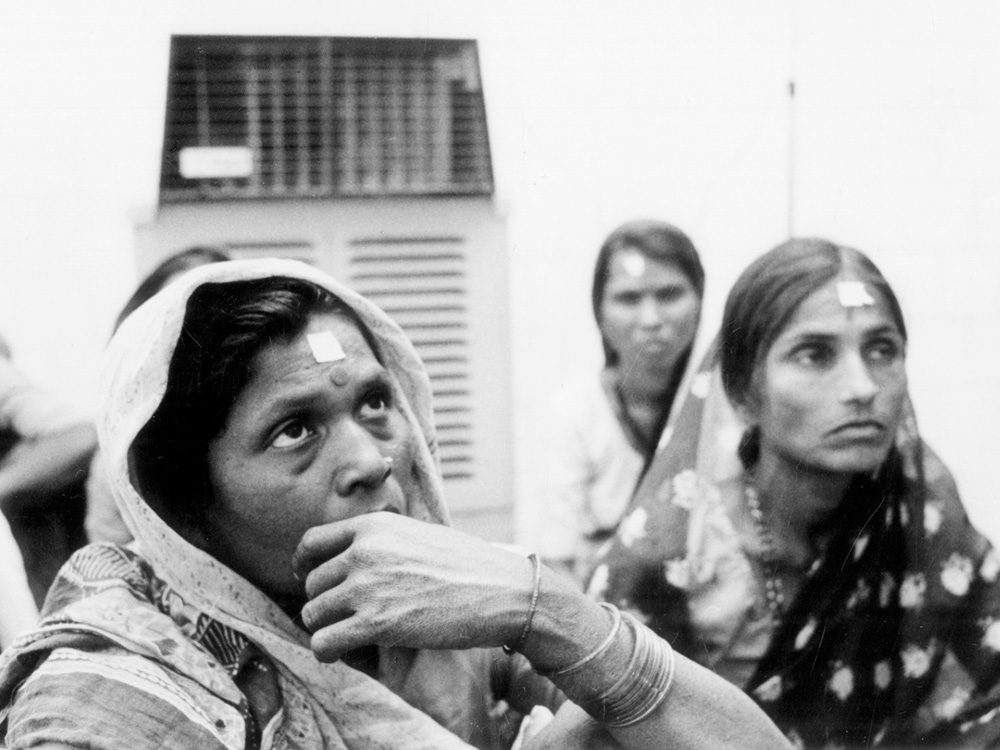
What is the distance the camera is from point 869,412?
1921 millimetres

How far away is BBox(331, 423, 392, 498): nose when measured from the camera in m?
1.33

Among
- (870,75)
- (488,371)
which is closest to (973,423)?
(870,75)

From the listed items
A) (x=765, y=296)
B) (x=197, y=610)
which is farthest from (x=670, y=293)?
(x=197, y=610)

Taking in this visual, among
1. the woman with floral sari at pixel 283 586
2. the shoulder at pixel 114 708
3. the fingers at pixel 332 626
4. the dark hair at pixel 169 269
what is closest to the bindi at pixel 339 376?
the woman with floral sari at pixel 283 586

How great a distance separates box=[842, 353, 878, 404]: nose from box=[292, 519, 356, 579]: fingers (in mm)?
1082

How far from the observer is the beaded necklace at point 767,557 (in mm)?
1957

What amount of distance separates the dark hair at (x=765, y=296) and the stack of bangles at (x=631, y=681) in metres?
0.75

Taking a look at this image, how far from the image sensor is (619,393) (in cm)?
193

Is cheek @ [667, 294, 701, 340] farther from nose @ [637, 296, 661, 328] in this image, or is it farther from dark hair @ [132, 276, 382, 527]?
dark hair @ [132, 276, 382, 527]

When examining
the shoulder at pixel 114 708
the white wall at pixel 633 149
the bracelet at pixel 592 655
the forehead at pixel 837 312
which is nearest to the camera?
the shoulder at pixel 114 708

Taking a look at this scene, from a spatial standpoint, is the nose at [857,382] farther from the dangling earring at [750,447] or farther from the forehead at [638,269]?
the forehead at [638,269]

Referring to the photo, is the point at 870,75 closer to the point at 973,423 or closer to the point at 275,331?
the point at 973,423

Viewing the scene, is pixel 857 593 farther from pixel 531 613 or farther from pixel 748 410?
pixel 531 613

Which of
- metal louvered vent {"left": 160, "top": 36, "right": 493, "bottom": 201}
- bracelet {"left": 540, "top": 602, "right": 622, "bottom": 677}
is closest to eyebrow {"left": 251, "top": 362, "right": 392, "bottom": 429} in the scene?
bracelet {"left": 540, "top": 602, "right": 622, "bottom": 677}
